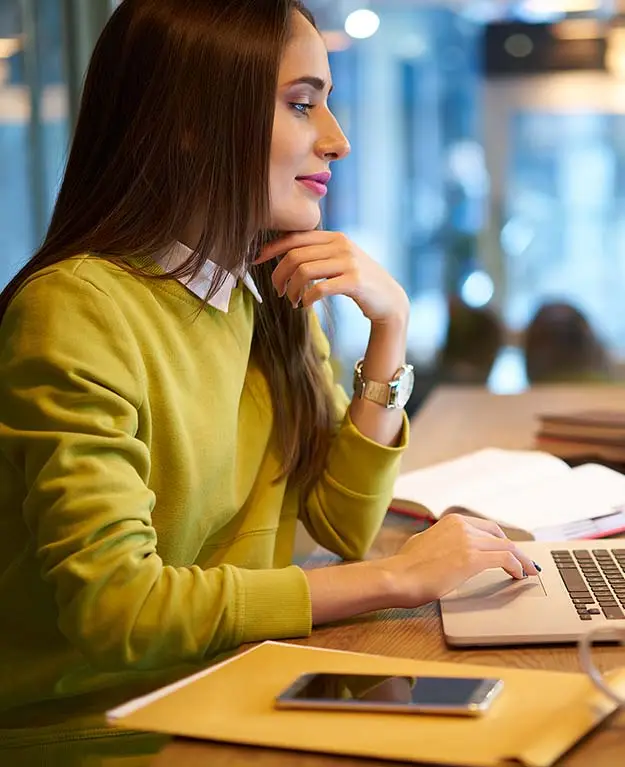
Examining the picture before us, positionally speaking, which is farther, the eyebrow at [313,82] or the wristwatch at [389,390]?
the wristwatch at [389,390]

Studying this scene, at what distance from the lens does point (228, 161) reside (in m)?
1.19

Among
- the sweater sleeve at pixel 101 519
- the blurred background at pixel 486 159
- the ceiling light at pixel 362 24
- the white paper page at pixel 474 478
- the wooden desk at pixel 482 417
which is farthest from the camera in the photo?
the ceiling light at pixel 362 24

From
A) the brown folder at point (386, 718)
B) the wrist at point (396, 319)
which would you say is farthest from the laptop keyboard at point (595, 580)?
the wrist at point (396, 319)

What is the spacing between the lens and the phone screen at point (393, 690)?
79 centimetres

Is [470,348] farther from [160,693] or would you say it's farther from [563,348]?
[160,693]

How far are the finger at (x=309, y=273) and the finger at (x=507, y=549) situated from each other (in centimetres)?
38

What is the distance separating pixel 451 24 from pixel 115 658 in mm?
5851

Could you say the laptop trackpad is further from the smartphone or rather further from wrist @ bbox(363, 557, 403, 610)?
the smartphone

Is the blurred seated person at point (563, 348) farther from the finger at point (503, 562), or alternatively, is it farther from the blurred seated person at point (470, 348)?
the finger at point (503, 562)

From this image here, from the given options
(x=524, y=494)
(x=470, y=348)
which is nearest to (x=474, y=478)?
(x=524, y=494)

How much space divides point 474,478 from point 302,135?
23.1 inches

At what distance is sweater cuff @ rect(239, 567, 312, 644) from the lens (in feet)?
3.21

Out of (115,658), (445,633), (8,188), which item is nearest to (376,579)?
(445,633)

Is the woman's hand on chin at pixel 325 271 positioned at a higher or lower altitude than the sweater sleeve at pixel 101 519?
higher
